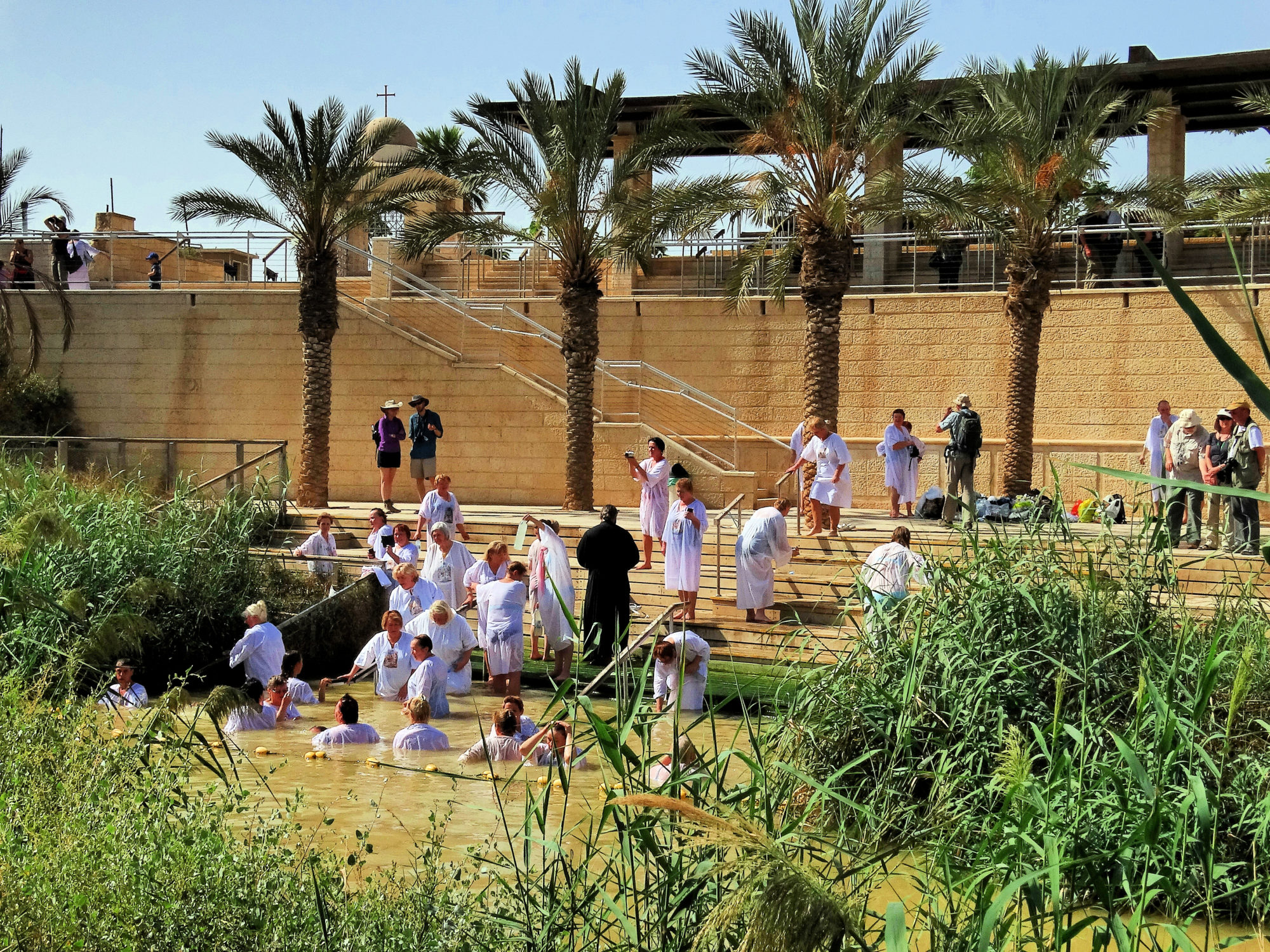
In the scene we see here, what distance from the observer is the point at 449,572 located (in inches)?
607

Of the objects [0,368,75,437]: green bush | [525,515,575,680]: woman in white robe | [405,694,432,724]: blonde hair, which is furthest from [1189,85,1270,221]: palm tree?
[0,368,75,437]: green bush

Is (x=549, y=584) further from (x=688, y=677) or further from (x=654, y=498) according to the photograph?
(x=654, y=498)

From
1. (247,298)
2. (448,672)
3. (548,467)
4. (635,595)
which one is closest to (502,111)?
(247,298)

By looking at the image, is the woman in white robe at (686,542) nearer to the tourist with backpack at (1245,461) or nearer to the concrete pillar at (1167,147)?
the tourist with backpack at (1245,461)

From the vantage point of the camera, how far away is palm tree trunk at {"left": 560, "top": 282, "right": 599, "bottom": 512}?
2139 cm

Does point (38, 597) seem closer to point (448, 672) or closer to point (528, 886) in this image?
point (448, 672)

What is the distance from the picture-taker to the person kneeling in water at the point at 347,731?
11.1 meters

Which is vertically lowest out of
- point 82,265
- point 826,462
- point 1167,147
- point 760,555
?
point 760,555

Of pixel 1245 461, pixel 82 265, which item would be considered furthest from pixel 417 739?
pixel 82 265

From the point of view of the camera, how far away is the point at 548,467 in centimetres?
2361

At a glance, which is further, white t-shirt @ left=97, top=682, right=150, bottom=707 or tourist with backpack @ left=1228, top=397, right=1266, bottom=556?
tourist with backpack @ left=1228, top=397, right=1266, bottom=556

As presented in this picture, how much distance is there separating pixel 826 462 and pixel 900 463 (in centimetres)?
255

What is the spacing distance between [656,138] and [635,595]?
7716 mm

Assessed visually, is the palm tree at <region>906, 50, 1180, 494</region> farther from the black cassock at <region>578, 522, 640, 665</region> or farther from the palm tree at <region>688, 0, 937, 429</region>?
the black cassock at <region>578, 522, 640, 665</region>
